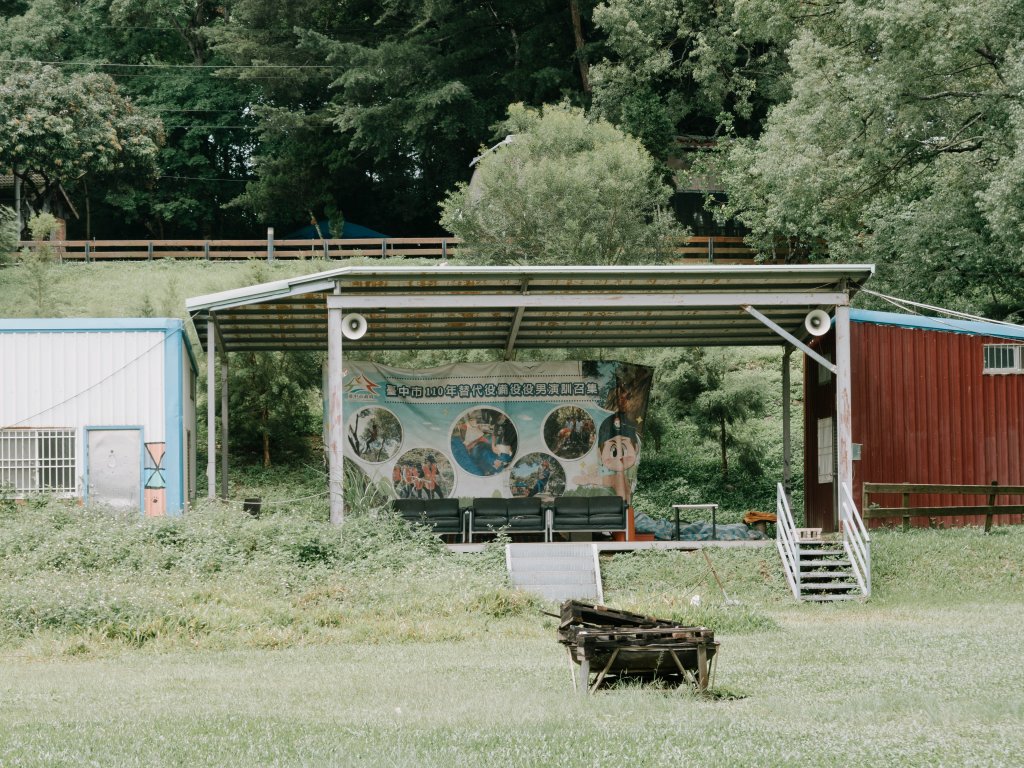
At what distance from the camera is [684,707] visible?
890cm

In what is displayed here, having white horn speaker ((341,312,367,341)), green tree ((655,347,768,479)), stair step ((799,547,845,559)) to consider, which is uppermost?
Answer: white horn speaker ((341,312,367,341))


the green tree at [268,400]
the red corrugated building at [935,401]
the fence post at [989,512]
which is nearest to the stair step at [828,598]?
the fence post at [989,512]

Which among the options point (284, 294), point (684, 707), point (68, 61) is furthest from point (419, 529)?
point (68, 61)

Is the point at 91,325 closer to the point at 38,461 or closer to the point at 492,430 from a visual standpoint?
the point at 38,461

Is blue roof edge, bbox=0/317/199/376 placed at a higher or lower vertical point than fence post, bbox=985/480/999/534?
higher

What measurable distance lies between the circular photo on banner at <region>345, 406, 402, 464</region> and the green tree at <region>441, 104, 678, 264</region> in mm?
5561

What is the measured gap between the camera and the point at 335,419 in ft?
60.1

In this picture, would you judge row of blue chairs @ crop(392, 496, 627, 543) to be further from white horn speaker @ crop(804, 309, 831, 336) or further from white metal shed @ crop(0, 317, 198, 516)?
white horn speaker @ crop(804, 309, 831, 336)

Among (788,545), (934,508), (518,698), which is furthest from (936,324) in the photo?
(518,698)

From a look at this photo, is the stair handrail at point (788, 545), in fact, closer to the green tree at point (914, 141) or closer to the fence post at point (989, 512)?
the fence post at point (989, 512)

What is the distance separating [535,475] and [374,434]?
2826mm

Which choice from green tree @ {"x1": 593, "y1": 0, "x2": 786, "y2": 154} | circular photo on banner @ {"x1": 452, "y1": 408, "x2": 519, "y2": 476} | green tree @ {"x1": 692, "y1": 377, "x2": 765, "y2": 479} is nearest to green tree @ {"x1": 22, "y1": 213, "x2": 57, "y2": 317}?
circular photo on banner @ {"x1": 452, "y1": 408, "x2": 519, "y2": 476}

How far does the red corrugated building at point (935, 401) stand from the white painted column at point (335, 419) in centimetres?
776

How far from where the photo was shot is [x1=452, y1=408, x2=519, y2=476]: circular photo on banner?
2248 cm
